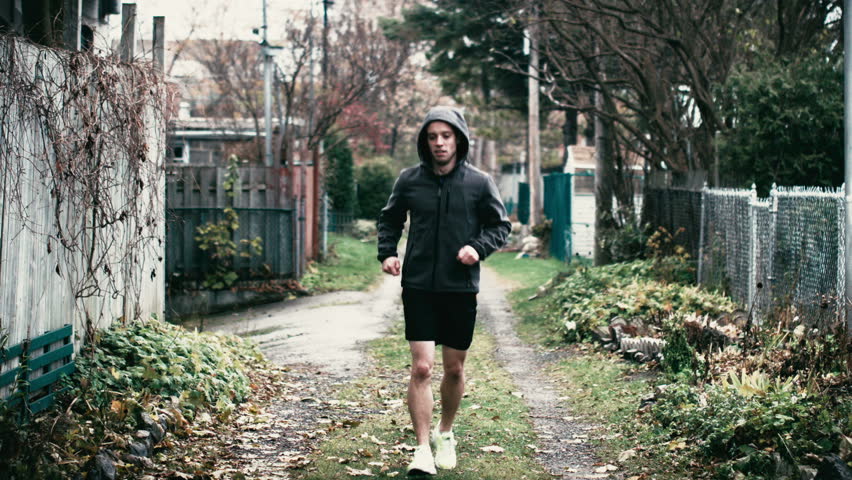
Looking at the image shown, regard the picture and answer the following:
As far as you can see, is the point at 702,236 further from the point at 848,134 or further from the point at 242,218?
the point at 242,218

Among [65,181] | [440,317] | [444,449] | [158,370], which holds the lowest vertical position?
[444,449]

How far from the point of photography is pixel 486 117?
154 feet

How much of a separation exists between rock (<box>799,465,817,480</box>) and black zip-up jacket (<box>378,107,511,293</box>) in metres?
1.97

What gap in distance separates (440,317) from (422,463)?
84 centimetres

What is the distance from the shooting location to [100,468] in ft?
15.6

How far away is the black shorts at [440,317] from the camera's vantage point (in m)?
5.30

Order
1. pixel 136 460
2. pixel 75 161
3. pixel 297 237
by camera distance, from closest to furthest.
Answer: pixel 136 460, pixel 75 161, pixel 297 237

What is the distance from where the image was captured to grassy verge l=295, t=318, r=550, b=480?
5410mm

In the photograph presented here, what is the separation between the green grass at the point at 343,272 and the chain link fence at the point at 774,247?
21.7 feet

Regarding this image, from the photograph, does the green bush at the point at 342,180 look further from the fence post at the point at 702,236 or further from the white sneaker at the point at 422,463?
the white sneaker at the point at 422,463

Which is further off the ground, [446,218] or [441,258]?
[446,218]

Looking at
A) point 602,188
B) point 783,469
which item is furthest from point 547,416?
point 602,188

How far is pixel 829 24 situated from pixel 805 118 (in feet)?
12.0

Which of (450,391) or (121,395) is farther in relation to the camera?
(121,395)
